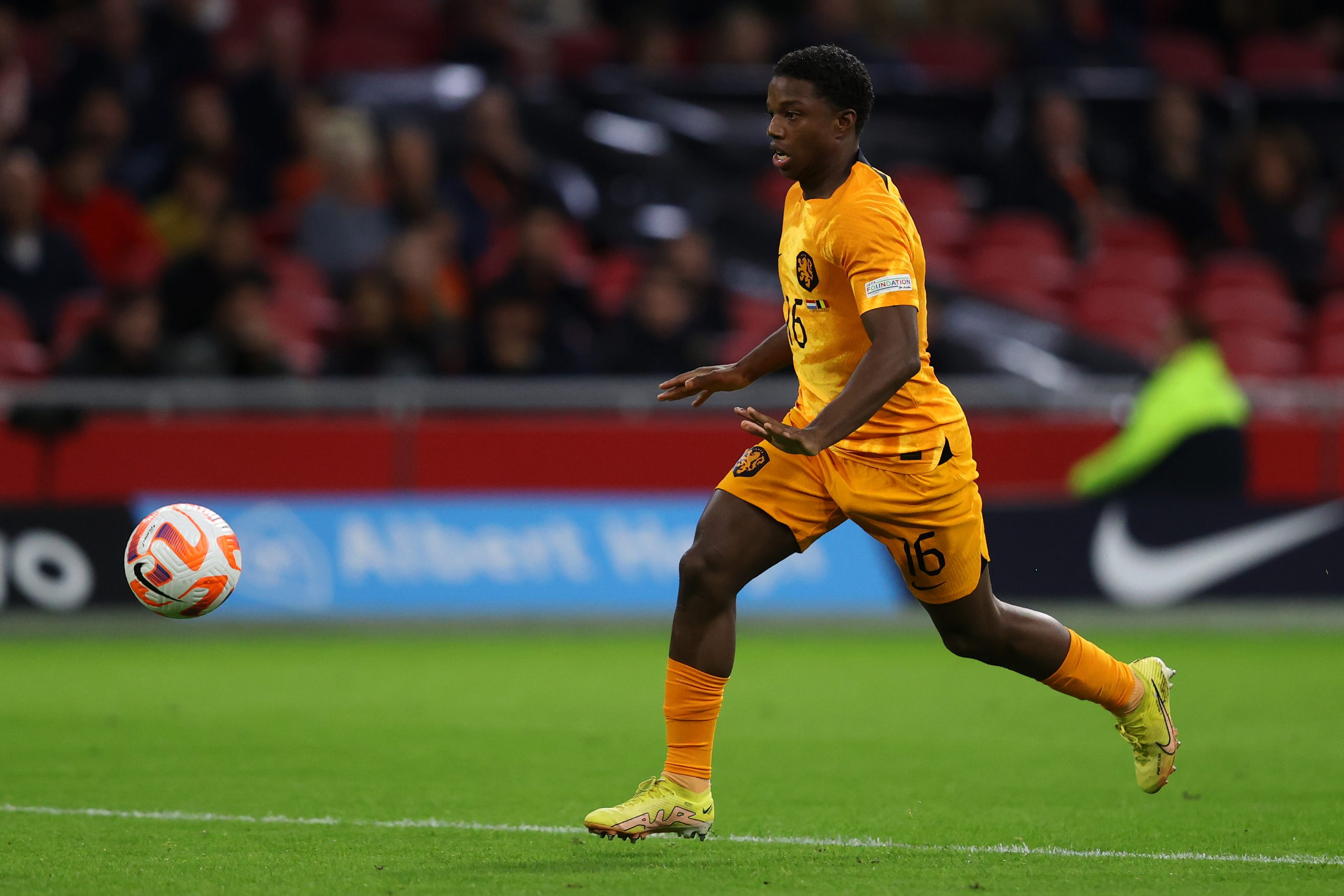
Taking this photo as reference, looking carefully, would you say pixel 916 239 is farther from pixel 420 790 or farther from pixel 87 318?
pixel 87 318

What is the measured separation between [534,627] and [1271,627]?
16.9 ft

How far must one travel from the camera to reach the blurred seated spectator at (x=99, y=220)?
14672 millimetres

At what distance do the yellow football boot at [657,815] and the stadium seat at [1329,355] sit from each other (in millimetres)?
11618

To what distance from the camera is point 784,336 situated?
6.37 metres

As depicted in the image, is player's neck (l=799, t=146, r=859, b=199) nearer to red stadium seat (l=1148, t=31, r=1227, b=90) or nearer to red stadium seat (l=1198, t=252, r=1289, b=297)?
red stadium seat (l=1198, t=252, r=1289, b=297)

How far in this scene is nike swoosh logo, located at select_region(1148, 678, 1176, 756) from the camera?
6.34m

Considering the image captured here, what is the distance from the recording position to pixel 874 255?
5.57 m

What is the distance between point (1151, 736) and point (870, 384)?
174 centimetres

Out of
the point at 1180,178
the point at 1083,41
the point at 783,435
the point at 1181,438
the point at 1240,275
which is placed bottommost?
the point at 1181,438

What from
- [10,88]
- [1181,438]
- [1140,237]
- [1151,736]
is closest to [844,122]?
[1151,736]

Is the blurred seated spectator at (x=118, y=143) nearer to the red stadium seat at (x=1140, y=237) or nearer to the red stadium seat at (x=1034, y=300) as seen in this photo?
the red stadium seat at (x=1034, y=300)

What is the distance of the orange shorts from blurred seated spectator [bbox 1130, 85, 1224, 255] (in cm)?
1232

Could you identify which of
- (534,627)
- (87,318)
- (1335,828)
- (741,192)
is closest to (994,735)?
(1335,828)

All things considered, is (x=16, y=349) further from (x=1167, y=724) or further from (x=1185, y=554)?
(x=1167, y=724)
